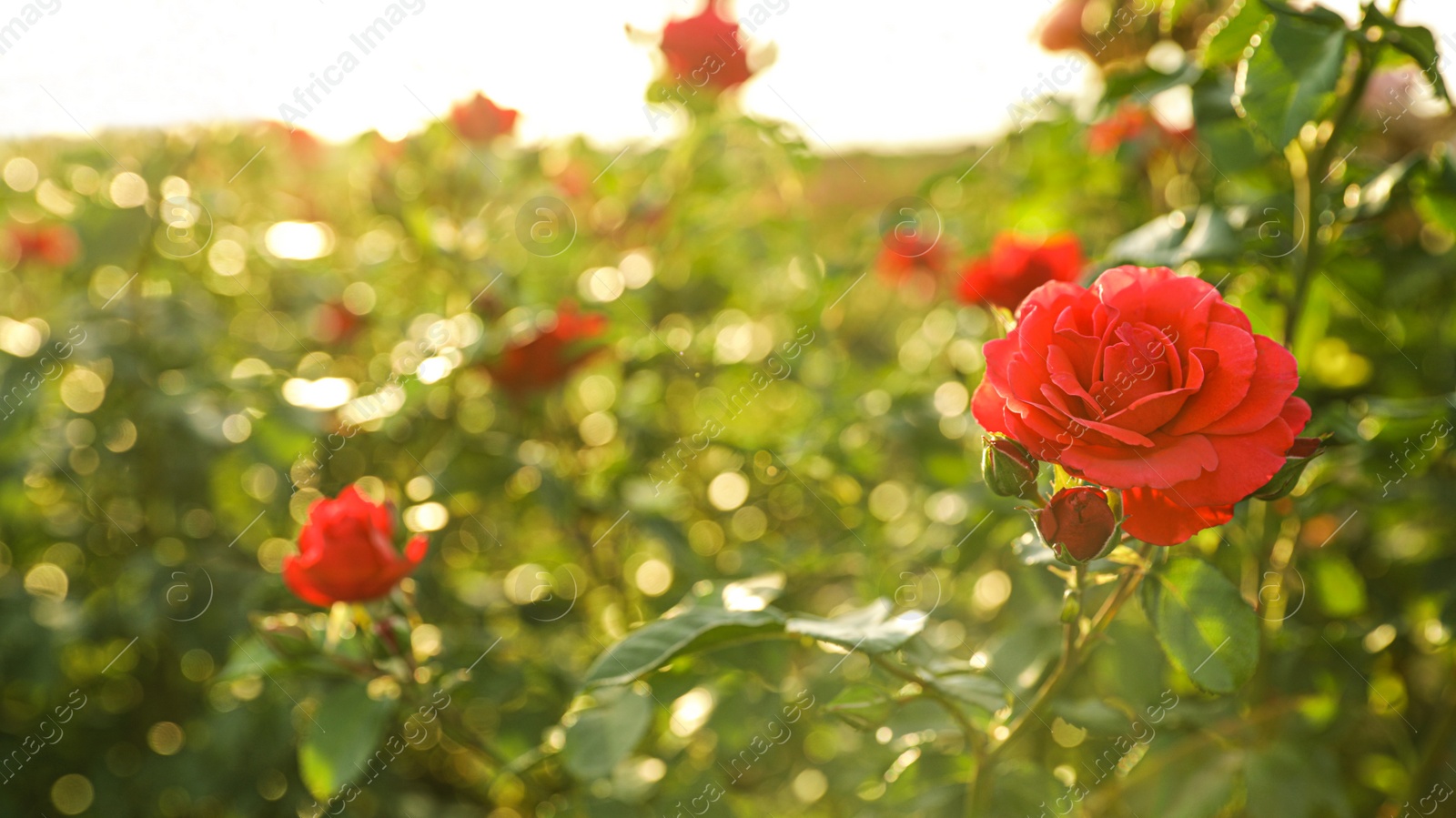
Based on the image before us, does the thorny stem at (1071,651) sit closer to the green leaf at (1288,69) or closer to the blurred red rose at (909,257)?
the green leaf at (1288,69)

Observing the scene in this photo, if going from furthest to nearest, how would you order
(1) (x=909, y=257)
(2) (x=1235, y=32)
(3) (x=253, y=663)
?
(1) (x=909, y=257), (3) (x=253, y=663), (2) (x=1235, y=32)

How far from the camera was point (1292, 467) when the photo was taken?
1.85 ft

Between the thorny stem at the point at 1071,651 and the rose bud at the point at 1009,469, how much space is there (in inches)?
2.7

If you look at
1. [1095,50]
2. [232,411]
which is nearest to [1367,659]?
[1095,50]

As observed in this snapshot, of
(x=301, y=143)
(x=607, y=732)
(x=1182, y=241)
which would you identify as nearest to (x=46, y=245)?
(x=301, y=143)

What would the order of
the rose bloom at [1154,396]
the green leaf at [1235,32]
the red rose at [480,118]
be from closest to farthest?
the rose bloom at [1154,396] < the green leaf at [1235,32] < the red rose at [480,118]

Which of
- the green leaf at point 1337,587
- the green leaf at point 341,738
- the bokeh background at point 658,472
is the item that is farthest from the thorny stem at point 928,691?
the green leaf at point 1337,587

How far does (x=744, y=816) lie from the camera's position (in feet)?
3.44

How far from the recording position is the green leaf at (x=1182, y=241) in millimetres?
746

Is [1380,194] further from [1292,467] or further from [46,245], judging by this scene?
[46,245]

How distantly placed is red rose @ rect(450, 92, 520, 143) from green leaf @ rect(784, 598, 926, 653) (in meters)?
1.01

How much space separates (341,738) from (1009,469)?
0.62 m

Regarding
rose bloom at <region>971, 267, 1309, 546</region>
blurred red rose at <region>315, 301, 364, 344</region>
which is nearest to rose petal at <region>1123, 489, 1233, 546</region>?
rose bloom at <region>971, 267, 1309, 546</region>

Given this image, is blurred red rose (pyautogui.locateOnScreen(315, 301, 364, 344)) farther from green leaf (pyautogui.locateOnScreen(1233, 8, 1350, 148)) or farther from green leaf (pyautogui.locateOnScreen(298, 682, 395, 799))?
green leaf (pyautogui.locateOnScreen(1233, 8, 1350, 148))
